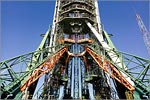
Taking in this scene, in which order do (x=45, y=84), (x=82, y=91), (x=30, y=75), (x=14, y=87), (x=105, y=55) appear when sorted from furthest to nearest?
(x=82, y=91)
(x=45, y=84)
(x=105, y=55)
(x=30, y=75)
(x=14, y=87)

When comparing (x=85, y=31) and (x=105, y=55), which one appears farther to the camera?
(x=85, y=31)

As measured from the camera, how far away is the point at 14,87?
32719mm

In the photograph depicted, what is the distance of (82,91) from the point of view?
156 ft

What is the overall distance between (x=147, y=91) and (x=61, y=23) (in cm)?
2161

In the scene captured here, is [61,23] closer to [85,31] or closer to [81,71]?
[85,31]

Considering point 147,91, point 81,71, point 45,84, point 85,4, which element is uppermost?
point 85,4

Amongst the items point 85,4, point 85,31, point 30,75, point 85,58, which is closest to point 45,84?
point 30,75

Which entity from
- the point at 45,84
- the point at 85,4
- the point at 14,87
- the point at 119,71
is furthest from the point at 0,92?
the point at 85,4

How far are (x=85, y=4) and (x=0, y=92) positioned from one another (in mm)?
24557

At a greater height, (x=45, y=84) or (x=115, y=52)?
(x=115, y=52)

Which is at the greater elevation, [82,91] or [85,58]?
[85,58]

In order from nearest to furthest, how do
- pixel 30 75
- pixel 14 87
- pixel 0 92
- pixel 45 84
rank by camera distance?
pixel 0 92 < pixel 14 87 < pixel 30 75 < pixel 45 84

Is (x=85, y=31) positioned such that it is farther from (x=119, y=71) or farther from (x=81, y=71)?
(x=119, y=71)

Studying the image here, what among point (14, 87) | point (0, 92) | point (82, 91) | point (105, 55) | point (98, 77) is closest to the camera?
point (0, 92)
